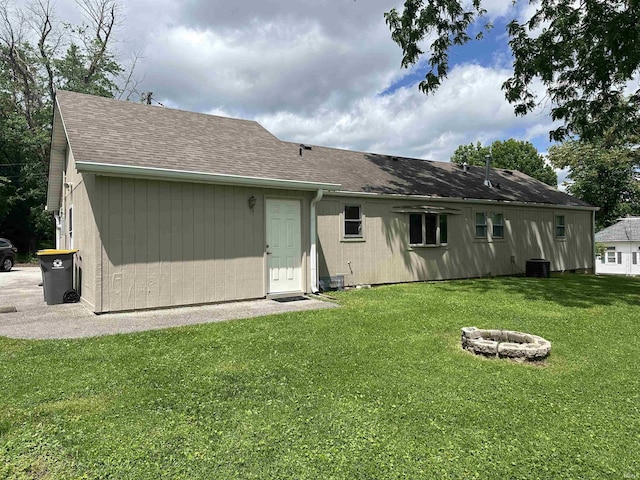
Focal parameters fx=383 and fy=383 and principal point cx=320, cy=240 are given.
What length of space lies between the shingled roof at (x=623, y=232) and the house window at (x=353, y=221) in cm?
3300

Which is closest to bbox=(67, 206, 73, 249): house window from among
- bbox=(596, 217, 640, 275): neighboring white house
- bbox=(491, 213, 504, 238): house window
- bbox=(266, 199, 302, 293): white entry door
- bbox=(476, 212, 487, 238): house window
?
bbox=(266, 199, 302, 293): white entry door

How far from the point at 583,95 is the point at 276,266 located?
1087cm

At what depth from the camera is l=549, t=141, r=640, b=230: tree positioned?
97.9 ft

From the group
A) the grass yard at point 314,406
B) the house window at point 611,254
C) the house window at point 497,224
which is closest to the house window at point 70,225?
the grass yard at point 314,406

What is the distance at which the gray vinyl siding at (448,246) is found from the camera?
1025 centimetres

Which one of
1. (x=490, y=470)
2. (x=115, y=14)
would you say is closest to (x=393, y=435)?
(x=490, y=470)

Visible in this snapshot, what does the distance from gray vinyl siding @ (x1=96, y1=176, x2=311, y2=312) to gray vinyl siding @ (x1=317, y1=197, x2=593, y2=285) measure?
258 cm

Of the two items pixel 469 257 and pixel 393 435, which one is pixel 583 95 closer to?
pixel 469 257

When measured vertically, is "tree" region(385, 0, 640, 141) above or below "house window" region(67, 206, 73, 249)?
above

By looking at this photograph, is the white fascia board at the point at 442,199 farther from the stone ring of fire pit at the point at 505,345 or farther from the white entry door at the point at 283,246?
the stone ring of fire pit at the point at 505,345

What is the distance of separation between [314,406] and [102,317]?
4.69 meters

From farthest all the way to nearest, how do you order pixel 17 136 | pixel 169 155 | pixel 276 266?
pixel 17 136
pixel 276 266
pixel 169 155

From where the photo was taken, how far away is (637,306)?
7.69 metres

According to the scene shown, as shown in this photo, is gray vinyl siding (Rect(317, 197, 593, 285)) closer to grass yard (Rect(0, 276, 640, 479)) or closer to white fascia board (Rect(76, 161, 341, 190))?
white fascia board (Rect(76, 161, 341, 190))
